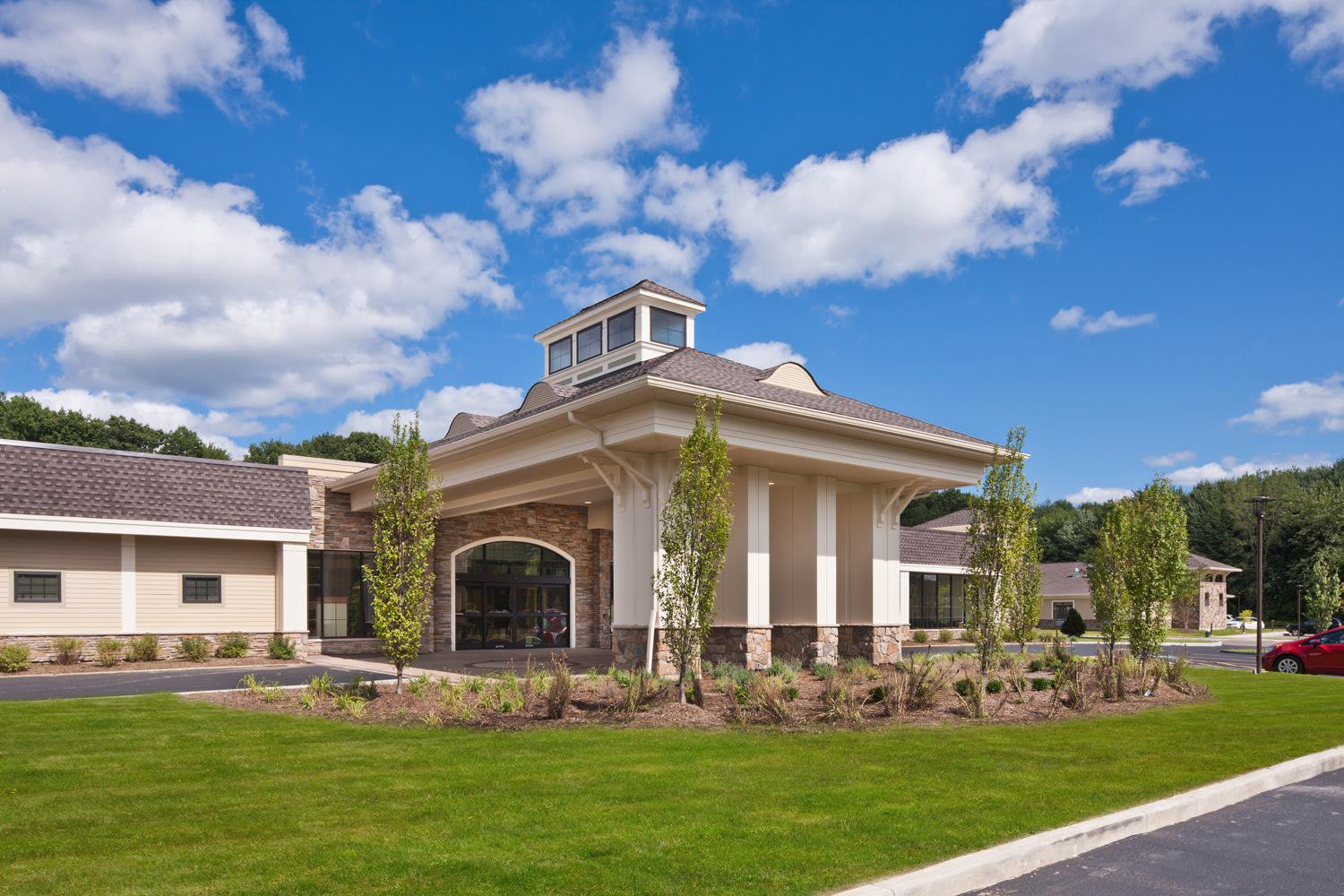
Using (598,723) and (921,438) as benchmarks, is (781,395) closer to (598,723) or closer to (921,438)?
(921,438)

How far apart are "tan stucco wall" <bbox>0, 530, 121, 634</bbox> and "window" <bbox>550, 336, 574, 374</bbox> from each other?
1226 cm

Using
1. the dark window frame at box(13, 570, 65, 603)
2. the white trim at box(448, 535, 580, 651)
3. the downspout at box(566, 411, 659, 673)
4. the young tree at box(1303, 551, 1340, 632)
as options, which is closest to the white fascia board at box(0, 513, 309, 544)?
the dark window frame at box(13, 570, 65, 603)

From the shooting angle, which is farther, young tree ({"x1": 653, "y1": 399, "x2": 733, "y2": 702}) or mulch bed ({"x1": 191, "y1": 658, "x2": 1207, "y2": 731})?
young tree ({"x1": 653, "y1": 399, "x2": 733, "y2": 702})

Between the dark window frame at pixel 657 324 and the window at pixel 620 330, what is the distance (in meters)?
0.52

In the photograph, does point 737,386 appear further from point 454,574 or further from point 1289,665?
point 1289,665

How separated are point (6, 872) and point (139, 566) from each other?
19870mm

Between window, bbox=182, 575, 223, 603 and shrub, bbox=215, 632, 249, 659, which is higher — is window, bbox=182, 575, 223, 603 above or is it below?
above

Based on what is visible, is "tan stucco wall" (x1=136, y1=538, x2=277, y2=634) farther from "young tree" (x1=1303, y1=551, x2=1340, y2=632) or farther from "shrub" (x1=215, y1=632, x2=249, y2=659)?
"young tree" (x1=1303, y1=551, x2=1340, y2=632)

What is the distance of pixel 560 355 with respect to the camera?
28359 millimetres

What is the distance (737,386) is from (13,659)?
16640 millimetres

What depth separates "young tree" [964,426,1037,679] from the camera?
1670 centimetres

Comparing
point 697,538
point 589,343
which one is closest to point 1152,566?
point 697,538

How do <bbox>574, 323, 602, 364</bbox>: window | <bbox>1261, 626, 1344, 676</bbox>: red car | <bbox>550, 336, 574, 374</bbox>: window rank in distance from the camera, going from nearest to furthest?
<bbox>1261, 626, 1344, 676</bbox>: red car
<bbox>574, 323, 602, 364</bbox>: window
<bbox>550, 336, 574, 374</bbox>: window

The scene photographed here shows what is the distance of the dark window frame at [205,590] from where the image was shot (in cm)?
2409
